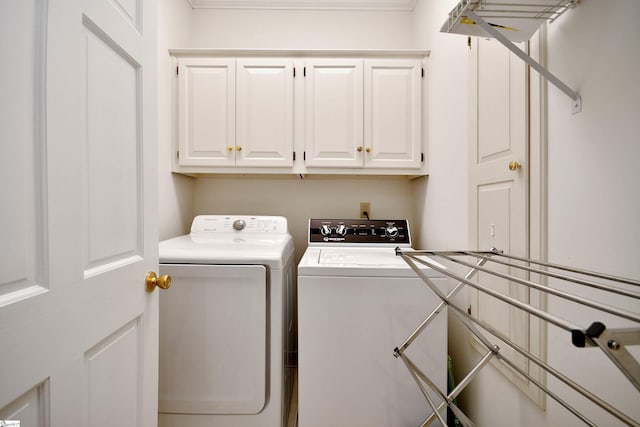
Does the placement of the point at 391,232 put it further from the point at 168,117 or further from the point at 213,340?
the point at 168,117

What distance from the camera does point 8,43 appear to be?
1.59 feet

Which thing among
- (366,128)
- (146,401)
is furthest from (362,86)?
(146,401)

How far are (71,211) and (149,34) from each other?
0.64 metres

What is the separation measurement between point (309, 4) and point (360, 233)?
1.76 m

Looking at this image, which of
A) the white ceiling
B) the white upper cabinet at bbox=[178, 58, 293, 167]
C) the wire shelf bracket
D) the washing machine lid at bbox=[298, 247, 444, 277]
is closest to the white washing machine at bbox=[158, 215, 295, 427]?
the washing machine lid at bbox=[298, 247, 444, 277]

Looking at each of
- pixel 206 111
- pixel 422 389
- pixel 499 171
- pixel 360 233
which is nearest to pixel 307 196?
pixel 360 233

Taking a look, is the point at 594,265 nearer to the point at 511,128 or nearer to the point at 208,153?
the point at 511,128

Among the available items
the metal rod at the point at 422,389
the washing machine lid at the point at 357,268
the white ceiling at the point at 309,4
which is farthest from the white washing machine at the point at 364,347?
the white ceiling at the point at 309,4

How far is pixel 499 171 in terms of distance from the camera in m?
1.11

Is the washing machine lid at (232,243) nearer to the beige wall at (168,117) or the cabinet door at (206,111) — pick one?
the beige wall at (168,117)

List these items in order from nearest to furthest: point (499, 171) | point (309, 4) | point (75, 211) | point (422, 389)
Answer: point (75, 211)
point (422, 389)
point (499, 171)
point (309, 4)

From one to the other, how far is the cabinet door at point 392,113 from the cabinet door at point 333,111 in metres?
0.07

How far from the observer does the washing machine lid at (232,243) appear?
1312 mm

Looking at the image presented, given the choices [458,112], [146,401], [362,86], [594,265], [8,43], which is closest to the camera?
[8,43]
